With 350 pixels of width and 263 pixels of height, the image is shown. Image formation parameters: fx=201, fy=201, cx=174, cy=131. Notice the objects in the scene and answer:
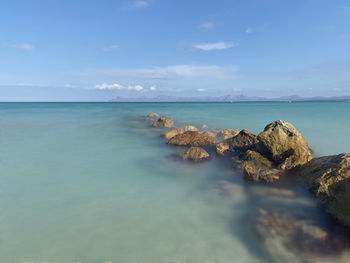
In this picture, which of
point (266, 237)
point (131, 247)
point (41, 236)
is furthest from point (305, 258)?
point (41, 236)

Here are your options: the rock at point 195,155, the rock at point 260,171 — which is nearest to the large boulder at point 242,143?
the rock at point 195,155

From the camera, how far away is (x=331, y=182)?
6.09m

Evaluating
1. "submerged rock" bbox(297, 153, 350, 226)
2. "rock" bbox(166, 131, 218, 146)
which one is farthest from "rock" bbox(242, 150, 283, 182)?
"rock" bbox(166, 131, 218, 146)

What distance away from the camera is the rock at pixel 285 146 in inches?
329

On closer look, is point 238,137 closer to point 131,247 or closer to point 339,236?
point 339,236

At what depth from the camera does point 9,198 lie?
21.5 ft

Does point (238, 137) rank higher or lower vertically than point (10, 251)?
higher

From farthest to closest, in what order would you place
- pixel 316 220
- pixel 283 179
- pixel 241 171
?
pixel 241 171
pixel 283 179
pixel 316 220

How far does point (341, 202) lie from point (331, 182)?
138 cm

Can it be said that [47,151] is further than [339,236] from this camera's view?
Yes

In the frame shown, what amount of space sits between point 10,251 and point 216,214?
16.1 feet

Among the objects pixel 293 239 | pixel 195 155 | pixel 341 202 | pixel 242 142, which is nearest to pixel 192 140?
pixel 195 155

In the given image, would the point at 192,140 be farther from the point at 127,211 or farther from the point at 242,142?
the point at 127,211

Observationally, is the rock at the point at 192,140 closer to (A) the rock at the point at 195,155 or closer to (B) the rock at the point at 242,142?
(B) the rock at the point at 242,142
